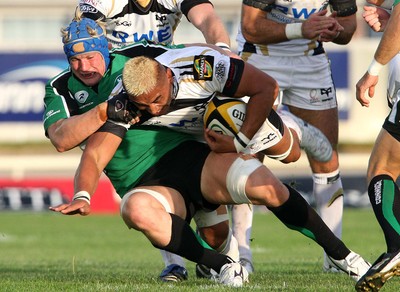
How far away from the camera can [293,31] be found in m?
8.23

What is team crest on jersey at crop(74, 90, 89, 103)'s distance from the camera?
7.20 meters

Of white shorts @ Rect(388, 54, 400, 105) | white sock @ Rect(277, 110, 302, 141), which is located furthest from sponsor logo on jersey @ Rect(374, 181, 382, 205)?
white sock @ Rect(277, 110, 302, 141)

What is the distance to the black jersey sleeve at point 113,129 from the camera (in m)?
6.83

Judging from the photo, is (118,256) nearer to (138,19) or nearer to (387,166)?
(138,19)

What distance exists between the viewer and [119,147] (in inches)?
287

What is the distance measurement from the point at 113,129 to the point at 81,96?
20.2 inches

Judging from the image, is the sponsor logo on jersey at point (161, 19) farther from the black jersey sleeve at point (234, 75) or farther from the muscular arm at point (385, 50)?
the muscular arm at point (385, 50)

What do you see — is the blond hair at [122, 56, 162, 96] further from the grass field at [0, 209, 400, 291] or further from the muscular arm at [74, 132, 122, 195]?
the grass field at [0, 209, 400, 291]

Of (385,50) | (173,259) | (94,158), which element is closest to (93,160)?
(94,158)

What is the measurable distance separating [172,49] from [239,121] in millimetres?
724

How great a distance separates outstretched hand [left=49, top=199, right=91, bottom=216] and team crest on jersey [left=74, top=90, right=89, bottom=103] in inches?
39.4

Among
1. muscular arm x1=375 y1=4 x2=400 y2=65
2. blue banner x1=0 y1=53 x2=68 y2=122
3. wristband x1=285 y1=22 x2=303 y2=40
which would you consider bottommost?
blue banner x1=0 y1=53 x2=68 y2=122

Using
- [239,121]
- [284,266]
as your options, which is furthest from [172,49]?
[284,266]

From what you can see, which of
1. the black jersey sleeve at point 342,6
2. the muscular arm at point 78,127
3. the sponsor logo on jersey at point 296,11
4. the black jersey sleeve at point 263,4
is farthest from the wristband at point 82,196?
the black jersey sleeve at point 342,6
